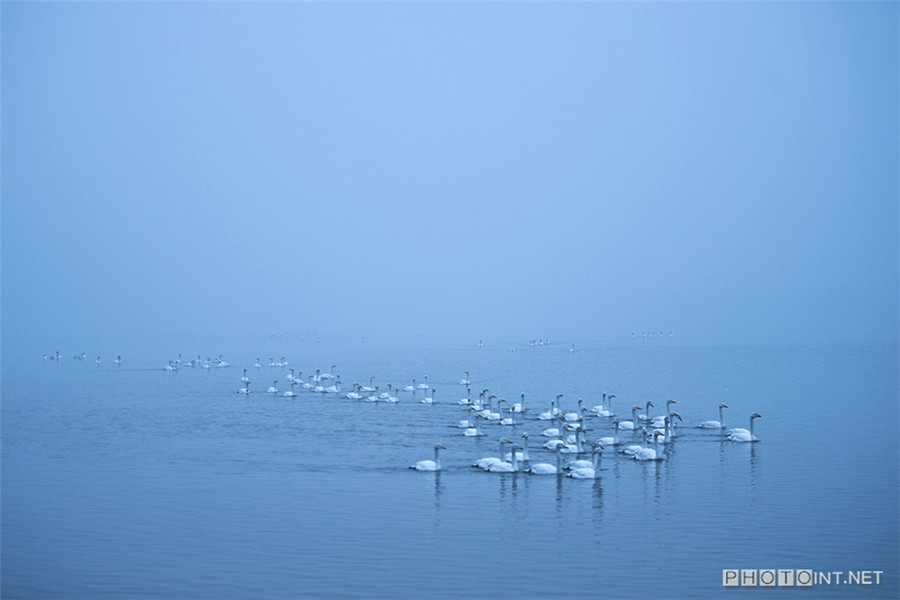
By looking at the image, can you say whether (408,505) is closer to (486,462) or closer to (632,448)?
(486,462)

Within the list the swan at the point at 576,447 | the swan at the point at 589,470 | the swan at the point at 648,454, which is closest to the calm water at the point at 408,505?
the swan at the point at 589,470

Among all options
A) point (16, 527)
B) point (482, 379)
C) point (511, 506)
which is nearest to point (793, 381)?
point (482, 379)

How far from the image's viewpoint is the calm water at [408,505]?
1678 cm

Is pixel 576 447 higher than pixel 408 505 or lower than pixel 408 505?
higher

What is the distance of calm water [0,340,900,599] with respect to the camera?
16.8m

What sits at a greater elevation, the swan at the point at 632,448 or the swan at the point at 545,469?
the swan at the point at 632,448

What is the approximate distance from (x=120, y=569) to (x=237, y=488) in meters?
6.62

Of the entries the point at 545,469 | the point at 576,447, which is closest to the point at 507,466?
the point at 545,469

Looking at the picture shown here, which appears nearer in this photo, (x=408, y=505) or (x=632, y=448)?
(x=408, y=505)

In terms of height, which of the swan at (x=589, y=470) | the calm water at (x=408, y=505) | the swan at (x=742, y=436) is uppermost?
the swan at (x=742, y=436)

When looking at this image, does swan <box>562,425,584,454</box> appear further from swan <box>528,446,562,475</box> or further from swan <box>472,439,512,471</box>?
swan <box>472,439,512,471</box>

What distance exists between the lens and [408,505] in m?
21.8

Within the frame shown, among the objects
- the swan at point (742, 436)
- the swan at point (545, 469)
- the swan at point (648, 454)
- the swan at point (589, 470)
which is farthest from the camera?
the swan at point (742, 436)

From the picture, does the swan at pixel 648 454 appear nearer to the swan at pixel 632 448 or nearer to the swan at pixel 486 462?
the swan at pixel 632 448
